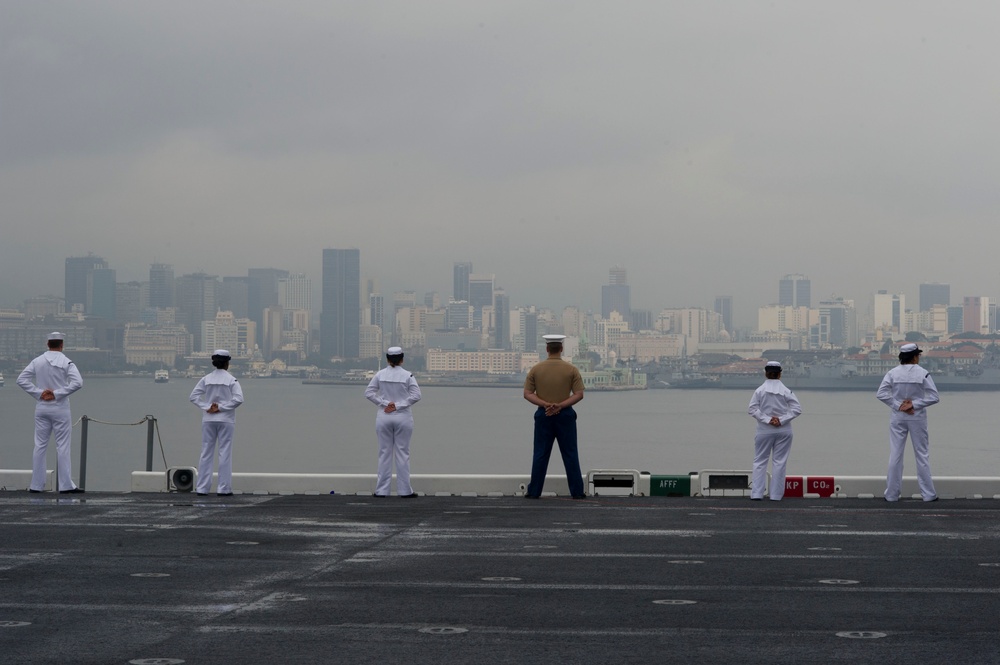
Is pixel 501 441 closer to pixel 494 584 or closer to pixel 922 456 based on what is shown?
pixel 922 456

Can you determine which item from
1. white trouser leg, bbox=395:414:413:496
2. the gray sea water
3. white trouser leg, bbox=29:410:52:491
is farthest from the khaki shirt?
the gray sea water

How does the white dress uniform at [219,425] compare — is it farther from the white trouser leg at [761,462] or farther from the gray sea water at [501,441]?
the gray sea water at [501,441]

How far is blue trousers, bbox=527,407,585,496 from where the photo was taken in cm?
1689

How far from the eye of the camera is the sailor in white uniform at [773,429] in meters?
17.1

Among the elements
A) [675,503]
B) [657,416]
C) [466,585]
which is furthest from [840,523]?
[657,416]

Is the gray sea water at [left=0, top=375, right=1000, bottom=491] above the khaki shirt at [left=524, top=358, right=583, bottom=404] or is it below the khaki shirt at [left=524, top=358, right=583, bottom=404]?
below

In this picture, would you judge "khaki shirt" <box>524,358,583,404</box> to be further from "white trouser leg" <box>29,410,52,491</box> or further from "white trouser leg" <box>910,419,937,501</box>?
"white trouser leg" <box>29,410,52,491</box>

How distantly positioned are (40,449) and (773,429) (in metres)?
9.98

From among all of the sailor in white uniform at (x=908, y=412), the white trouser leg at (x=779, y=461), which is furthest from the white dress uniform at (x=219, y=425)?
the sailor in white uniform at (x=908, y=412)

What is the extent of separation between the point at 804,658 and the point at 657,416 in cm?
15868

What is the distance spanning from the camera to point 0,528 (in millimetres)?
12734

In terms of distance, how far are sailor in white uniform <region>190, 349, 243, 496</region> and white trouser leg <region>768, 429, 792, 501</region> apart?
7232 millimetres

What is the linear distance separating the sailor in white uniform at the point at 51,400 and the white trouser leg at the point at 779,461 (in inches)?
369

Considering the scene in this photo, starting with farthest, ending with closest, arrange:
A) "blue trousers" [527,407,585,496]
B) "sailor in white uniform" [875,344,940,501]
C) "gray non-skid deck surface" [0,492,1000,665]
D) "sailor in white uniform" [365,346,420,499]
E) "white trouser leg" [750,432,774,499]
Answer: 1. "sailor in white uniform" [365,346,420,499]
2. "white trouser leg" [750,432,774,499]
3. "blue trousers" [527,407,585,496]
4. "sailor in white uniform" [875,344,940,501]
5. "gray non-skid deck surface" [0,492,1000,665]
